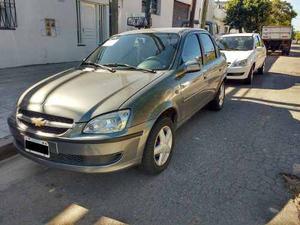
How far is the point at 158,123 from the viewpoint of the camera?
3.23 meters

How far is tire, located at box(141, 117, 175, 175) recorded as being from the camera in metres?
3.13

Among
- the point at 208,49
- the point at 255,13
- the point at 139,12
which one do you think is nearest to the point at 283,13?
the point at 255,13

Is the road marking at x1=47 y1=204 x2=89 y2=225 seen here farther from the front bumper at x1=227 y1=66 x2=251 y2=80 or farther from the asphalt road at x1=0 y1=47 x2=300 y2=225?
the front bumper at x1=227 y1=66 x2=251 y2=80

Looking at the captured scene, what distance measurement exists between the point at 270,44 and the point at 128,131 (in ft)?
77.9

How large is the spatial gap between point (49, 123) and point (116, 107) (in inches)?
26.4

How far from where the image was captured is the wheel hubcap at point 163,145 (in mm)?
3332

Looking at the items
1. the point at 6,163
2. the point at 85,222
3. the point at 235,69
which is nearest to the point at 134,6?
the point at 235,69

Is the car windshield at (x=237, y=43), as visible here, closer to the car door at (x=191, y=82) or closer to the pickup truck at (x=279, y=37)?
the car door at (x=191, y=82)

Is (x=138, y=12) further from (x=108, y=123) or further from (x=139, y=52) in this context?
(x=108, y=123)

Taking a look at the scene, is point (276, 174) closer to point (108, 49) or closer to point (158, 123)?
point (158, 123)

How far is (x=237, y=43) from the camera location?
9984 millimetres

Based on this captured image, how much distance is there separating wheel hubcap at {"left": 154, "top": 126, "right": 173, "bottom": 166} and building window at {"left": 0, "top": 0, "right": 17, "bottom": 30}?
7132 millimetres

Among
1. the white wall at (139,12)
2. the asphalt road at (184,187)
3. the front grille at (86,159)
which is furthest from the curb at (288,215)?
the white wall at (139,12)

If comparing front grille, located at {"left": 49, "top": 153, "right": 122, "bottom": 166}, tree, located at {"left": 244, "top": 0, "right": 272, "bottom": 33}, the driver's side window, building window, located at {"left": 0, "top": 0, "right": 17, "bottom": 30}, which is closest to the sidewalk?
building window, located at {"left": 0, "top": 0, "right": 17, "bottom": 30}
